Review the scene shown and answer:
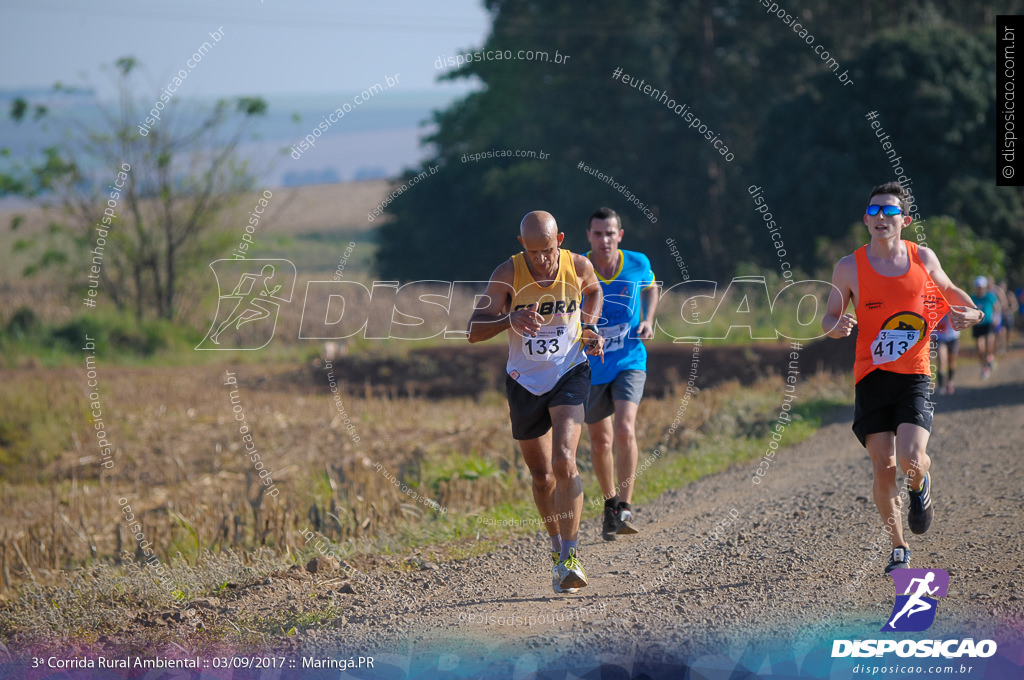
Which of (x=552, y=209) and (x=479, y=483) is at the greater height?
(x=552, y=209)

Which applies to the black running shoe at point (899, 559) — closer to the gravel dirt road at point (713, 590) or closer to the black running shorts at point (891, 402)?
the gravel dirt road at point (713, 590)

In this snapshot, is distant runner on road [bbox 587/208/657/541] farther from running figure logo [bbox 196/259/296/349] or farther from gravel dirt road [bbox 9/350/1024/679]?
running figure logo [bbox 196/259/296/349]

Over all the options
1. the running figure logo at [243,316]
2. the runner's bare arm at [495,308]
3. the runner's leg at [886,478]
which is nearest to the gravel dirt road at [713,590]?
the runner's leg at [886,478]

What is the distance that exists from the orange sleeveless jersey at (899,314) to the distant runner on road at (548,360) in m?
1.45

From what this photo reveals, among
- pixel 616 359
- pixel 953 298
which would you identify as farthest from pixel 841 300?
pixel 616 359

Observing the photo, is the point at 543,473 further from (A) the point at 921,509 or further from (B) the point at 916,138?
(B) the point at 916,138

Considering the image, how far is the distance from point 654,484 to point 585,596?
3.88 metres

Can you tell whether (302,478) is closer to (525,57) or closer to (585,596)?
(585,596)

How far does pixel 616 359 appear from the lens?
6840mm

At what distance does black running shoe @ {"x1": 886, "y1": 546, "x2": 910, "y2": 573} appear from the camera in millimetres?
5402

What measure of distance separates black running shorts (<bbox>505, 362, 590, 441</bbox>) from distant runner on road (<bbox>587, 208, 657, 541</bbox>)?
4.28 ft

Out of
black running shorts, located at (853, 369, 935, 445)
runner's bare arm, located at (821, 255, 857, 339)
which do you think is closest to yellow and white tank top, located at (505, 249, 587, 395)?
runner's bare arm, located at (821, 255, 857, 339)

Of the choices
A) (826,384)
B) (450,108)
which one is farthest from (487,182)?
(826,384)

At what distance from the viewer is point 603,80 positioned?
31.5 m
